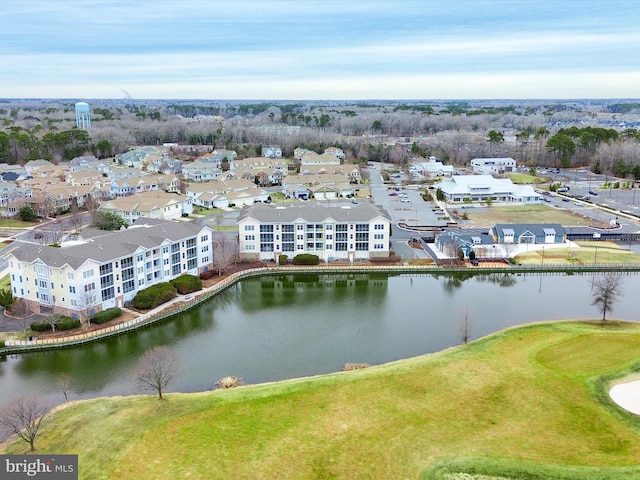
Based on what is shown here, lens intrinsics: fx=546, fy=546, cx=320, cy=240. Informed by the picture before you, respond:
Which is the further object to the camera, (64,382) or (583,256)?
(583,256)

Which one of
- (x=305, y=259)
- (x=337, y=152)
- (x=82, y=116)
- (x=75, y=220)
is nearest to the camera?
(x=305, y=259)

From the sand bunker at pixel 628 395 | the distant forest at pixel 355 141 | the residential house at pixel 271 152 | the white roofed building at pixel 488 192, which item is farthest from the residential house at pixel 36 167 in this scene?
the sand bunker at pixel 628 395

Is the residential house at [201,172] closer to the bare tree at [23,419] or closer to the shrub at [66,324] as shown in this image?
the shrub at [66,324]

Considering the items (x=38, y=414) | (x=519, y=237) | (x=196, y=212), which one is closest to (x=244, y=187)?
(x=196, y=212)

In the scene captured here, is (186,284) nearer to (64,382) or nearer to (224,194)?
(64,382)

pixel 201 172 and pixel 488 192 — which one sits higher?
pixel 201 172

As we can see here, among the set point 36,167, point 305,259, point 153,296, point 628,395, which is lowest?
point 628,395

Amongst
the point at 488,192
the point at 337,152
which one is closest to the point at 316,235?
the point at 488,192
